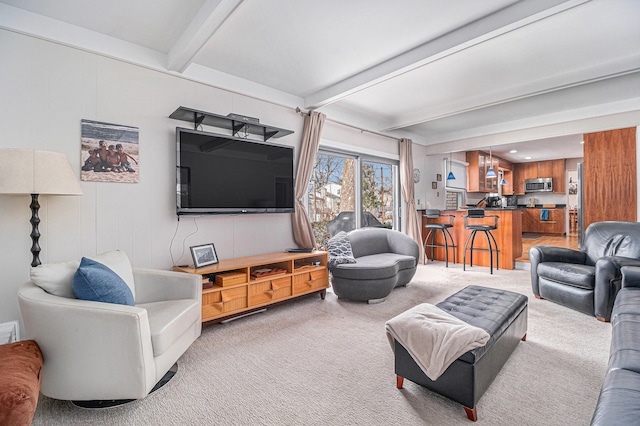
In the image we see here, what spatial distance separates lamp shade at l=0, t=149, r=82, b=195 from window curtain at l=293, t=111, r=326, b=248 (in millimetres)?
2379

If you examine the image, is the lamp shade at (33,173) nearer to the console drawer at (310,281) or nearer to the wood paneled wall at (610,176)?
the console drawer at (310,281)

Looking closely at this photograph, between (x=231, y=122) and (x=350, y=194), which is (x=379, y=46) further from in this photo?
(x=350, y=194)

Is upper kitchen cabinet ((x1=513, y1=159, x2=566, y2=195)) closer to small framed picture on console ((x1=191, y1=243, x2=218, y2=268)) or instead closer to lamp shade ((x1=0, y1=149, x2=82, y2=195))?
small framed picture on console ((x1=191, y1=243, x2=218, y2=268))

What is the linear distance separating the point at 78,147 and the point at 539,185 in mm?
11212

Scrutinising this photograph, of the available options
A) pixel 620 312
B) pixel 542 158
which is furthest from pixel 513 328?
pixel 542 158

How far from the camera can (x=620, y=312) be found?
6.80 feet

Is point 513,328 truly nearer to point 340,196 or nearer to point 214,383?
point 214,383

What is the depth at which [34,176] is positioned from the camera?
6.72 ft

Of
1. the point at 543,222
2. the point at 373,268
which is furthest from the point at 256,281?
the point at 543,222

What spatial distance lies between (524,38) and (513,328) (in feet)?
8.46

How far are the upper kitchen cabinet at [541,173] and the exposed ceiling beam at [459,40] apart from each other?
28.4 ft

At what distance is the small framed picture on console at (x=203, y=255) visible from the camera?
9.50 ft

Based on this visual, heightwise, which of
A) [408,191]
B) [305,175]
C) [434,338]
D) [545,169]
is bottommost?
[434,338]

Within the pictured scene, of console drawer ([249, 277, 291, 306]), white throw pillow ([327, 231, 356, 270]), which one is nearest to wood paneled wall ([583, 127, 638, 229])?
white throw pillow ([327, 231, 356, 270])
